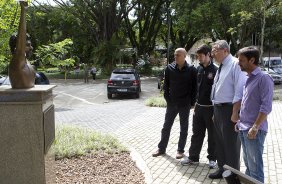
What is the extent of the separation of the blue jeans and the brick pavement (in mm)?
1273

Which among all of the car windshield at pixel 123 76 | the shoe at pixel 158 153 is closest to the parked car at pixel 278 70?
the car windshield at pixel 123 76

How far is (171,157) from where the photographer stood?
23.5 ft

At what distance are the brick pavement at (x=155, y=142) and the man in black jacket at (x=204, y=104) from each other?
1.22 feet

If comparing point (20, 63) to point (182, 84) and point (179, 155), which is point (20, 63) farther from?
point (179, 155)

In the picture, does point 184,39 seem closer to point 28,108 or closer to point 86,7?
point 86,7

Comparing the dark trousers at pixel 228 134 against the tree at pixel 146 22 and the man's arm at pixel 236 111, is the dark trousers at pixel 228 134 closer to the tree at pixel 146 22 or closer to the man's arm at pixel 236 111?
the man's arm at pixel 236 111

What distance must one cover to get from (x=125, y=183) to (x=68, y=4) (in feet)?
110

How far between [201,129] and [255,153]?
207 cm

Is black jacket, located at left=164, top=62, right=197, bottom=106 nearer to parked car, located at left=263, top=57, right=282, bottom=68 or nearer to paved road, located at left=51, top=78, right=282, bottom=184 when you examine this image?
paved road, located at left=51, top=78, right=282, bottom=184

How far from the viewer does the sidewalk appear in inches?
234

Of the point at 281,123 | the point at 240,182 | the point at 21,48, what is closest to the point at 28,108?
the point at 21,48

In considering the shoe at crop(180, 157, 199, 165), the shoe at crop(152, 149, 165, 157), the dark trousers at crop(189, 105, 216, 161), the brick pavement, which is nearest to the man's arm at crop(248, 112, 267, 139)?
the brick pavement

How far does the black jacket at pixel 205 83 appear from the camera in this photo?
6.15 meters

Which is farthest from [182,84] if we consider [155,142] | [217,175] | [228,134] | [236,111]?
[155,142]
